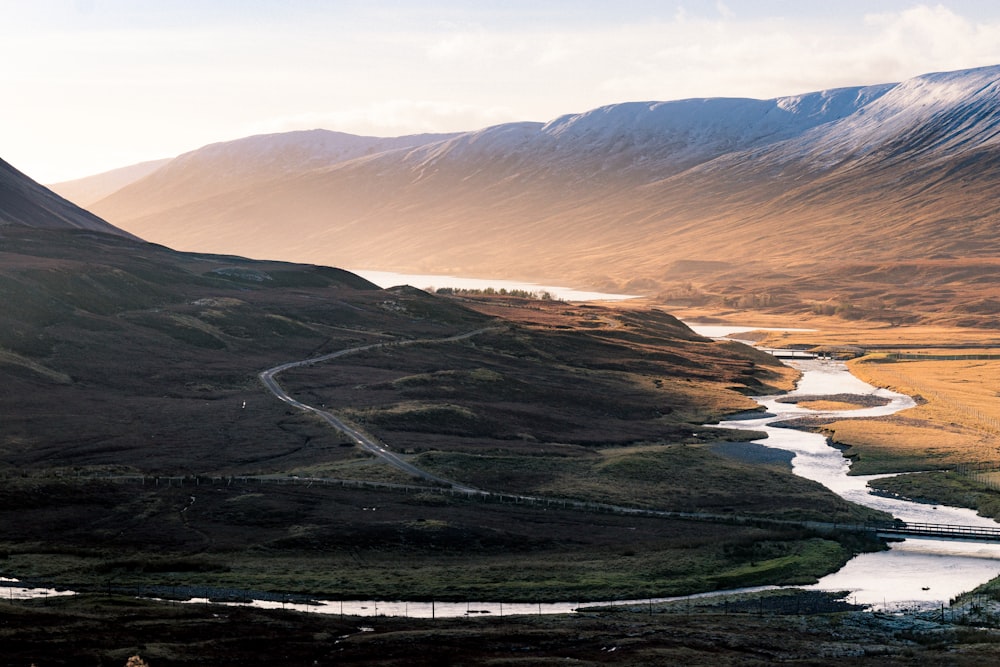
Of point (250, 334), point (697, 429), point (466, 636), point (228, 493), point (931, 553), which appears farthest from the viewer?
point (250, 334)

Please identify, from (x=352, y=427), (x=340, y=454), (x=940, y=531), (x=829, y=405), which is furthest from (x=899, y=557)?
(x=829, y=405)

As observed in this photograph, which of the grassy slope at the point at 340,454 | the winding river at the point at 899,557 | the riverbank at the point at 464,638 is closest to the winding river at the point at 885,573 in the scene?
the winding river at the point at 899,557

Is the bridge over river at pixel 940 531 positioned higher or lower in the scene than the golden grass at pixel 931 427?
lower

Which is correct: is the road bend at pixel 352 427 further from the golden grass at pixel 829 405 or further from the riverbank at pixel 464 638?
the golden grass at pixel 829 405

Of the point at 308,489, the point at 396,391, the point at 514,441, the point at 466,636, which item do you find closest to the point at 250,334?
the point at 396,391

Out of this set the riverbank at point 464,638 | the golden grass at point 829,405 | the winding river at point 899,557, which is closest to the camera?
the riverbank at point 464,638

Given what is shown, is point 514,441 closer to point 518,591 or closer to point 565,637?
point 518,591

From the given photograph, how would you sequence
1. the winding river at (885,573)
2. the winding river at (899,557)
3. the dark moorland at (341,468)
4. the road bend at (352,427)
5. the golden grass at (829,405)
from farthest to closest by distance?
1. the golden grass at (829,405)
2. the road bend at (352,427)
3. the dark moorland at (341,468)
4. the winding river at (899,557)
5. the winding river at (885,573)

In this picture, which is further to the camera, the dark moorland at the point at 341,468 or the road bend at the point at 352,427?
the road bend at the point at 352,427

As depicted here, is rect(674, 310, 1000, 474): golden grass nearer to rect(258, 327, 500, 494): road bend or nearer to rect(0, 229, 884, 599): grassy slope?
rect(0, 229, 884, 599): grassy slope
